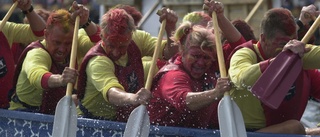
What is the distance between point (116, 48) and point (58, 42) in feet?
1.59

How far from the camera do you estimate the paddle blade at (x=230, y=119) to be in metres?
4.80

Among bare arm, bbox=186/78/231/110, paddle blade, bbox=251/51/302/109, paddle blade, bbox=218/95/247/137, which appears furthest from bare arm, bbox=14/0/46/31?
paddle blade, bbox=251/51/302/109

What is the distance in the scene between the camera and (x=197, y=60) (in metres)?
5.08

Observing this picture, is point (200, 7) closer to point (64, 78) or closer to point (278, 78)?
point (64, 78)

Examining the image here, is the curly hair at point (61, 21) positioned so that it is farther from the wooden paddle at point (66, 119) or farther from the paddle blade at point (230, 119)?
the paddle blade at point (230, 119)

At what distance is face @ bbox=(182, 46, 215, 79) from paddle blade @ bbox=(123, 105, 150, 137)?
1.09ft

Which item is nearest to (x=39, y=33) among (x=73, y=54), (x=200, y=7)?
(x=73, y=54)

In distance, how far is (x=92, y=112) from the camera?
5.62 metres

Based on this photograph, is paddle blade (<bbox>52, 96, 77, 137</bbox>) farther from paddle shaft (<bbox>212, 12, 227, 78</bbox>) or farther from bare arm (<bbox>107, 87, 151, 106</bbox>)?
paddle shaft (<bbox>212, 12, 227, 78</bbox>)

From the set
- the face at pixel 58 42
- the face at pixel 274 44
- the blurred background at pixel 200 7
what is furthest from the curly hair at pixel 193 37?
the blurred background at pixel 200 7

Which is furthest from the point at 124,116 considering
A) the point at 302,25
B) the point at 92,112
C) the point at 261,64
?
the point at 302,25

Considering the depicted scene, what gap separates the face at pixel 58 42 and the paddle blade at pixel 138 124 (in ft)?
3.11

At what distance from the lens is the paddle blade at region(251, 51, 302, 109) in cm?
468

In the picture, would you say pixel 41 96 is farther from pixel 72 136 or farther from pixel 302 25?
pixel 302 25
